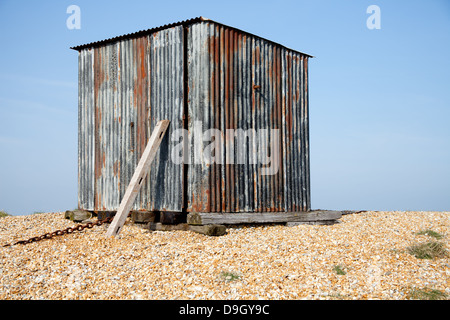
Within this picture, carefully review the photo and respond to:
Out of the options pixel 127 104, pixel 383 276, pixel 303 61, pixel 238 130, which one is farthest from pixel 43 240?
pixel 303 61

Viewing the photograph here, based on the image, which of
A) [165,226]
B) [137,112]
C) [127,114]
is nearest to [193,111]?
[137,112]

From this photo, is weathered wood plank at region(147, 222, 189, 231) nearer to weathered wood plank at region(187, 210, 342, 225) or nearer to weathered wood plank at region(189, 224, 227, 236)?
weathered wood plank at region(187, 210, 342, 225)

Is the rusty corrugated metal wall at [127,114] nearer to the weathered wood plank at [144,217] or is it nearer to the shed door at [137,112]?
the shed door at [137,112]

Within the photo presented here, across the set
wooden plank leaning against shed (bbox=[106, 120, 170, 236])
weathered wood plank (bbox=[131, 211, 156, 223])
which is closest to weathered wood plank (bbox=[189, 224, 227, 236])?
weathered wood plank (bbox=[131, 211, 156, 223])

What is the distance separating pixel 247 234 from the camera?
11711mm

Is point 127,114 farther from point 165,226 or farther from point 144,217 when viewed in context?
point 165,226

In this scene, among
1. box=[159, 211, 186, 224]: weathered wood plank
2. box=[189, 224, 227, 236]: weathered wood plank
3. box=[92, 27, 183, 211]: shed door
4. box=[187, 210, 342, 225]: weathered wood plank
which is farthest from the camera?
box=[92, 27, 183, 211]: shed door

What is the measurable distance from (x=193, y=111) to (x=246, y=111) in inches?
68.9

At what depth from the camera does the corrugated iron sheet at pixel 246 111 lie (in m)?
12.0

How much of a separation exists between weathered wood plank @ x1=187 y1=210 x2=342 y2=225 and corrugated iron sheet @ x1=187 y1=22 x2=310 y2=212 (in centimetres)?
22

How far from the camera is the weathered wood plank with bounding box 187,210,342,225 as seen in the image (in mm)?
11617
